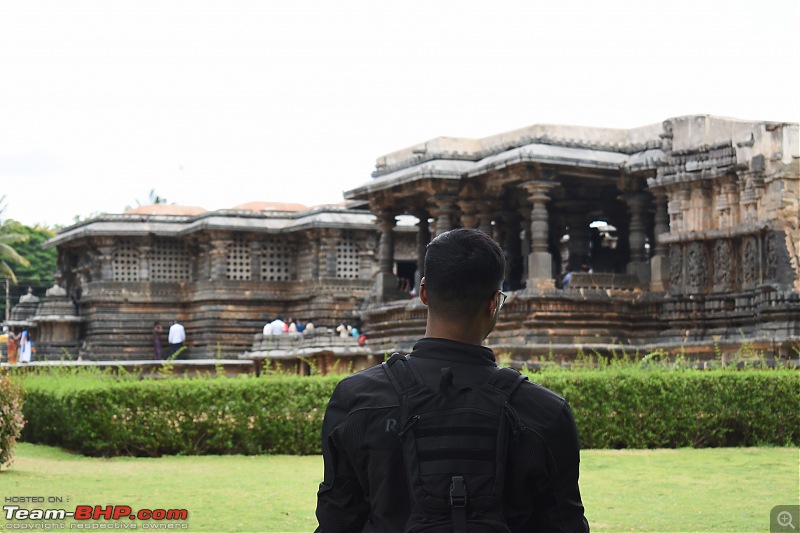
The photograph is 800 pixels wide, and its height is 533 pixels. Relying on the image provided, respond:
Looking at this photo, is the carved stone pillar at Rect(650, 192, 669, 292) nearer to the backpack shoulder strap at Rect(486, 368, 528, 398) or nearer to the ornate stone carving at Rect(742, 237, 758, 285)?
the ornate stone carving at Rect(742, 237, 758, 285)

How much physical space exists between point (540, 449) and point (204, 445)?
10491 mm

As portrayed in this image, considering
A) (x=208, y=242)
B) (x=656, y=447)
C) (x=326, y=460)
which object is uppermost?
(x=208, y=242)

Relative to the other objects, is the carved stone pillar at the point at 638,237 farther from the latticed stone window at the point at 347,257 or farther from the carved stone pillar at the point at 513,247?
the latticed stone window at the point at 347,257

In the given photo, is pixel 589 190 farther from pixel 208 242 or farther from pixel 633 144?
pixel 208 242

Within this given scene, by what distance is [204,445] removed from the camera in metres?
12.8

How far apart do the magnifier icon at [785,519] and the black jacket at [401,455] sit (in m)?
5.40

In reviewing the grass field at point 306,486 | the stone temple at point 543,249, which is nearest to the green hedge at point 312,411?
the grass field at point 306,486

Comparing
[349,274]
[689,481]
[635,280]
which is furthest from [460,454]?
[349,274]

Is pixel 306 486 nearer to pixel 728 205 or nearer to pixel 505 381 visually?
pixel 505 381

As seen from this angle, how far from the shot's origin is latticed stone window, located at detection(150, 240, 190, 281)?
32.6 m

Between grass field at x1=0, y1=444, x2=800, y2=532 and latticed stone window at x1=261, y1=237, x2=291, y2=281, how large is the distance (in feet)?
63.0

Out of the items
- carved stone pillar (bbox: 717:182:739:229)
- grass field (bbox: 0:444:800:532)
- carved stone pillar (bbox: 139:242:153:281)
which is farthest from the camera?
carved stone pillar (bbox: 139:242:153:281)

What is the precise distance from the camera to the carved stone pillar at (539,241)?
1895 cm

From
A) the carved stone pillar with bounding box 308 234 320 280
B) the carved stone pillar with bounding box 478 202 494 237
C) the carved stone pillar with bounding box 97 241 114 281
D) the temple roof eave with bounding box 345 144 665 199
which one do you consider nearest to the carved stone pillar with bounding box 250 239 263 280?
the carved stone pillar with bounding box 308 234 320 280
